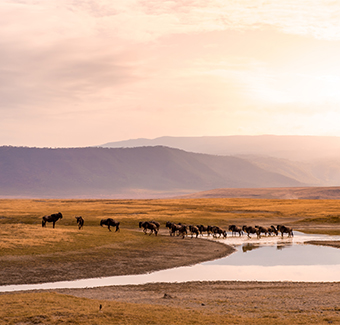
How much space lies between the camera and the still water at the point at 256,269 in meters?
25.9

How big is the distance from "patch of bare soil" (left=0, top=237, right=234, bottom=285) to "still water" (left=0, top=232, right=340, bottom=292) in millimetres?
1040

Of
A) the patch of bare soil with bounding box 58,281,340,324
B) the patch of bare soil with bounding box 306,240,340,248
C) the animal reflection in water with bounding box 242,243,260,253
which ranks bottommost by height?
the patch of bare soil with bounding box 58,281,340,324

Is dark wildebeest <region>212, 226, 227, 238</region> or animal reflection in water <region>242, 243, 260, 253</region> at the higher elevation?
dark wildebeest <region>212, 226, 227, 238</region>

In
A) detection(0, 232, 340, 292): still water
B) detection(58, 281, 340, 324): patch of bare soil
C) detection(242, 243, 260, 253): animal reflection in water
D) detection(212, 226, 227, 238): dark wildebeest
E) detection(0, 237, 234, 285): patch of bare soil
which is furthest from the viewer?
detection(212, 226, 227, 238): dark wildebeest

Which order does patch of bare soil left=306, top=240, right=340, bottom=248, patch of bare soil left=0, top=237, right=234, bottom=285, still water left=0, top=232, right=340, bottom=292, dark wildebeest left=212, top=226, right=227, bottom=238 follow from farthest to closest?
dark wildebeest left=212, top=226, right=227, bottom=238 → patch of bare soil left=306, top=240, right=340, bottom=248 → patch of bare soil left=0, top=237, right=234, bottom=285 → still water left=0, top=232, right=340, bottom=292

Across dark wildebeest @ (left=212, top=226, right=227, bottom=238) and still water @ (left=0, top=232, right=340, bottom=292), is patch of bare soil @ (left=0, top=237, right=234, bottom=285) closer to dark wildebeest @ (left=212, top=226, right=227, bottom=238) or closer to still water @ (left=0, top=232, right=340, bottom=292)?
still water @ (left=0, top=232, right=340, bottom=292)

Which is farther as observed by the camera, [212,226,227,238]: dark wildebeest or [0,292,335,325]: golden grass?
[212,226,227,238]: dark wildebeest

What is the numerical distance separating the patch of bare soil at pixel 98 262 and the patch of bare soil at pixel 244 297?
180 inches

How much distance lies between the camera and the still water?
2592cm

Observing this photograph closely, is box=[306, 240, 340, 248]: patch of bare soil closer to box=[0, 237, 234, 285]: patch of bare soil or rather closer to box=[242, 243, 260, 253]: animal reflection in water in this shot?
box=[242, 243, 260, 253]: animal reflection in water

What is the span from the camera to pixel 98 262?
3055 centimetres

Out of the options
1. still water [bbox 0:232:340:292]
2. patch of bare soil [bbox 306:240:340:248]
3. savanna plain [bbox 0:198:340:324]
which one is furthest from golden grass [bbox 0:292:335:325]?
patch of bare soil [bbox 306:240:340:248]

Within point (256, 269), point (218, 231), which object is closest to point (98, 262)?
point (256, 269)

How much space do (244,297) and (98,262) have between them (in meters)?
12.9
